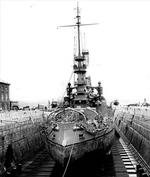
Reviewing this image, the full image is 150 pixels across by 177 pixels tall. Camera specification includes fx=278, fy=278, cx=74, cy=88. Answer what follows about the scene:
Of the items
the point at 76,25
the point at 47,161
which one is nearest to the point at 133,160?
the point at 47,161

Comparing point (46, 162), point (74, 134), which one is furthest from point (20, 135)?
point (74, 134)

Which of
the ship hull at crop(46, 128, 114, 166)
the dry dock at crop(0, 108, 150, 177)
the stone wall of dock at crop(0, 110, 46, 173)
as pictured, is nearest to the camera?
the ship hull at crop(46, 128, 114, 166)

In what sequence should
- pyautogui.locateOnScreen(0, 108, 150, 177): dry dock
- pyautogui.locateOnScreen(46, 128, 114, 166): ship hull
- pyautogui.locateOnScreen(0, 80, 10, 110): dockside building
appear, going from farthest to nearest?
pyautogui.locateOnScreen(0, 80, 10, 110): dockside building < pyautogui.locateOnScreen(0, 108, 150, 177): dry dock < pyautogui.locateOnScreen(46, 128, 114, 166): ship hull

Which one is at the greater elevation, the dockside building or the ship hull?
the dockside building

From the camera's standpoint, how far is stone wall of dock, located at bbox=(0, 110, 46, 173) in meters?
19.5

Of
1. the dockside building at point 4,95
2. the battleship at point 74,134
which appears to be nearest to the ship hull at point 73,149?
the battleship at point 74,134

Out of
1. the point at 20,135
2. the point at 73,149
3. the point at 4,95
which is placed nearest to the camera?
the point at 73,149

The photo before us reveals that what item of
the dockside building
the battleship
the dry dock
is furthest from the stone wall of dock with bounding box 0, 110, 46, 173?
the dockside building

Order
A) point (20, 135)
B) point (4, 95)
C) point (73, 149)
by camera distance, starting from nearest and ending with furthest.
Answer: point (73, 149) < point (20, 135) < point (4, 95)

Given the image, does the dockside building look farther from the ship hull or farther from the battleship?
the ship hull

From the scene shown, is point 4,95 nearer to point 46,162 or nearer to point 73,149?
point 46,162

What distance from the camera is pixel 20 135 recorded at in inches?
938

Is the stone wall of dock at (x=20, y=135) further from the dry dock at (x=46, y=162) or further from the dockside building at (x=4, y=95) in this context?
the dockside building at (x=4, y=95)

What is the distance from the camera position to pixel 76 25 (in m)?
29.3
